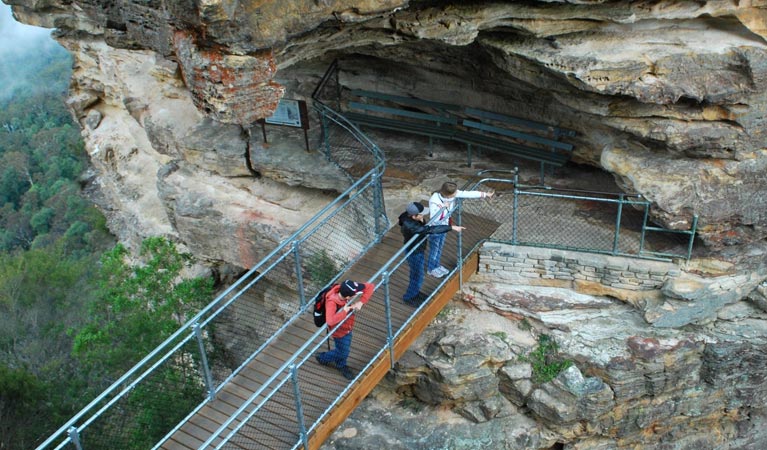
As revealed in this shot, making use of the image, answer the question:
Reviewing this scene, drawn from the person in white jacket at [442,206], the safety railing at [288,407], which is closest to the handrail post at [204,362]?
the safety railing at [288,407]

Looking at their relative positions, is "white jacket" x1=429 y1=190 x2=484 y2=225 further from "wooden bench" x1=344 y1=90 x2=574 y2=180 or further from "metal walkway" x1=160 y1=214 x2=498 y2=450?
"wooden bench" x1=344 y1=90 x2=574 y2=180

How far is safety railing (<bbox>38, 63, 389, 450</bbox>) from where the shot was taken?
29.2 ft

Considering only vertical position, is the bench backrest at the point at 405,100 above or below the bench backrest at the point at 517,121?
above

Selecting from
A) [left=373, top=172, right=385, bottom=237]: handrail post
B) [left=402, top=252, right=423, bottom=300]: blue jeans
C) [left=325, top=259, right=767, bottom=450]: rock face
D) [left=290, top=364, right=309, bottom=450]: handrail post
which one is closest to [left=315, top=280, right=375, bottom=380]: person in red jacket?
[left=290, top=364, right=309, bottom=450]: handrail post

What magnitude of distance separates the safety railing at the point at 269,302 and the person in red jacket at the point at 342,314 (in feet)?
2.98

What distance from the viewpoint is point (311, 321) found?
8.05 m

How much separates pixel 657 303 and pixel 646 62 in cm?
315

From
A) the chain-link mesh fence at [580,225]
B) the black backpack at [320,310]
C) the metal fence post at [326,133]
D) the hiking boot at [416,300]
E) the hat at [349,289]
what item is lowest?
the hiking boot at [416,300]

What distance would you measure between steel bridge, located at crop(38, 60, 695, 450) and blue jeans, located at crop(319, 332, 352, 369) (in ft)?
0.37

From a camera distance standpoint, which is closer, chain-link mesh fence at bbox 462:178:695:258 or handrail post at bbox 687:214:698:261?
handrail post at bbox 687:214:698:261

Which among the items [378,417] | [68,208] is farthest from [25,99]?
[378,417]

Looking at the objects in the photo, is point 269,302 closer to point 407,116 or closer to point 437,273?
point 407,116

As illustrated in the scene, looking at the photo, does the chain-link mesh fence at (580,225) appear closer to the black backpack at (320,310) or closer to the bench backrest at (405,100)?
the bench backrest at (405,100)

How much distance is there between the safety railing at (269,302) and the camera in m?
8.91
